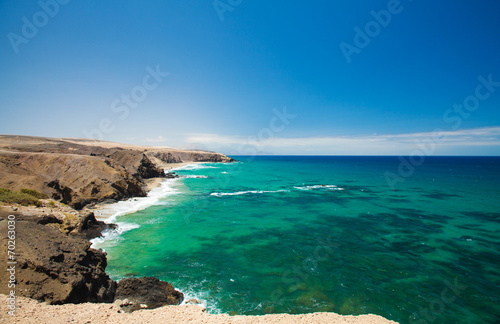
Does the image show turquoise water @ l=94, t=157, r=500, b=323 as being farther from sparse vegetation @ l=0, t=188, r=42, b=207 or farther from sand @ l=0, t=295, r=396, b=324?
sparse vegetation @ l=0, t=188, r=42, b=207

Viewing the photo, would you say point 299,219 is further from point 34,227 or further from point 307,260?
point 34,227

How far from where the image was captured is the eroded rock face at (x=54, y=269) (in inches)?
314

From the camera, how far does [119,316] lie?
7.46 meters

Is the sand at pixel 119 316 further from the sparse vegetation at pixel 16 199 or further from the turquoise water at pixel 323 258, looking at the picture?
the sparse vegetation at pixel 16 199

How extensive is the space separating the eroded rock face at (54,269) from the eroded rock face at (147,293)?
543 mm

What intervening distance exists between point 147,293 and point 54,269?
3.94 metres

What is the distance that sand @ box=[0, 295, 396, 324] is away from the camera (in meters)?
6.72

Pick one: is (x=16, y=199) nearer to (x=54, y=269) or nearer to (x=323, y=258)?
(x=54, y=269)

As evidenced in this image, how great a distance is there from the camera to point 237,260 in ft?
52.2

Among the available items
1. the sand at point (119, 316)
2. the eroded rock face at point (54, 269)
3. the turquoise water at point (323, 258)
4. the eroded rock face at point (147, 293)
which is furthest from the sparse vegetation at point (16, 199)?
the sand at point (119, 316)

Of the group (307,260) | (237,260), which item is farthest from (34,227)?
(307,260)

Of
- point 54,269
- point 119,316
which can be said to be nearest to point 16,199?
point 54,269

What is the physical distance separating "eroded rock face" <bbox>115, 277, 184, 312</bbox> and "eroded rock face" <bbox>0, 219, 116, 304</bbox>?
1.78ft

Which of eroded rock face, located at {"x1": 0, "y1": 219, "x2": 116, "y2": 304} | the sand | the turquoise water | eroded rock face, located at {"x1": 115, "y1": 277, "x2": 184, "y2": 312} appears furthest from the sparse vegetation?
the sand
